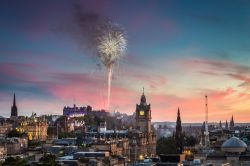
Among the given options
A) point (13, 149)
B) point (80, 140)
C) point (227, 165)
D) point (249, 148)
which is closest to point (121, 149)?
point (80, 140)

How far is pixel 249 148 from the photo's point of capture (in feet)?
514

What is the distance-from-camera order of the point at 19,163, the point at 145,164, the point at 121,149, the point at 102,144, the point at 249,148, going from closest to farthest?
the point at 19,163
the point at 145,164
the point at 249,148
the point at 102,144
the point at 121,149

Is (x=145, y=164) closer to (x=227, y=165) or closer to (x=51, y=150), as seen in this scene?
(x=227, y=165)

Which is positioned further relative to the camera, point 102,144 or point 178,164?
point 102,144

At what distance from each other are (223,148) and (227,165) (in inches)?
624

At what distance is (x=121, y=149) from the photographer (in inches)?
7756

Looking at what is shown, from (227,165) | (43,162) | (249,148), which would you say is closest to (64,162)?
(43,162)

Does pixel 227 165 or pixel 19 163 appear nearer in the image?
pixel 19 163

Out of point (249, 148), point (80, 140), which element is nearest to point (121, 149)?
point (80, 140)

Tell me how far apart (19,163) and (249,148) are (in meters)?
78.6

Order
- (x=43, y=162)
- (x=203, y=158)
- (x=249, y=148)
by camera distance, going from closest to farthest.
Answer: (x=43, y=162) → (x=203, y=158) → (x=249, y=148)

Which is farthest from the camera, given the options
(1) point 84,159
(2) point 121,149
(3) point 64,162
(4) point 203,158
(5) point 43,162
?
(2) point 121,149

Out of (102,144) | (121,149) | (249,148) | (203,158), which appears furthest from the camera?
(121,149)

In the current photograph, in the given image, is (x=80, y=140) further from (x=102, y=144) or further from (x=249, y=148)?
(x=249, y=148)
